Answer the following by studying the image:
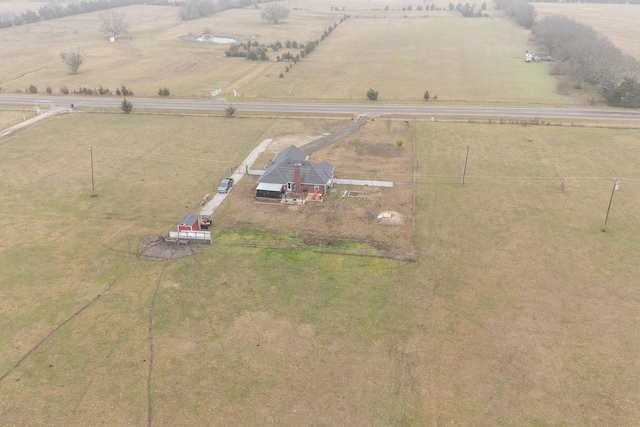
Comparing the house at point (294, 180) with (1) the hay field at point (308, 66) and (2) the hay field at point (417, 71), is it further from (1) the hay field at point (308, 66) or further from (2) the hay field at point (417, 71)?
(1) the hay field at point (308, 66)

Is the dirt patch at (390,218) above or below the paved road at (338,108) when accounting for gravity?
below

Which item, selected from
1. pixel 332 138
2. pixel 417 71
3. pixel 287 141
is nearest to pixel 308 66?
pixel 417 71

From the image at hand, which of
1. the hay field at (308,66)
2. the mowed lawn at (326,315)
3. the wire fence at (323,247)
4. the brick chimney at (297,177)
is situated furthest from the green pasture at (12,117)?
the wire fence at (323,247)

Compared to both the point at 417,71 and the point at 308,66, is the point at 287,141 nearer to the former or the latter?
the point at 308,66

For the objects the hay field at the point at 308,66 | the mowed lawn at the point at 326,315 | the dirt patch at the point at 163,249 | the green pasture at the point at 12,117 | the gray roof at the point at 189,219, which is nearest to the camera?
the mowed lawn at the point at 326,315

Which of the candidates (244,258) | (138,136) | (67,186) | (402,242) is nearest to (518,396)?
(402,242)

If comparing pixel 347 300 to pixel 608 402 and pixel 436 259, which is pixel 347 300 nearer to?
pixel 436 259
